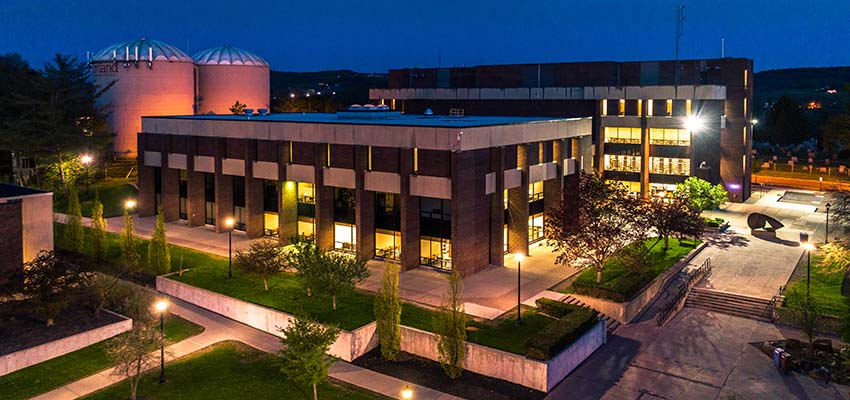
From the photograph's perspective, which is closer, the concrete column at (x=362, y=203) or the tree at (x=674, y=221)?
the concrete column at (x=362, y=203)

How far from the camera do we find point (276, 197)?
165 feet

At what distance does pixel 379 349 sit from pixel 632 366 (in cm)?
1167

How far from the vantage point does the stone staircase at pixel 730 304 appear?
35406 millimetres

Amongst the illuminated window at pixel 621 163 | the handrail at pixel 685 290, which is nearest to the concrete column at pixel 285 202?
the handrail at pixel 685 290

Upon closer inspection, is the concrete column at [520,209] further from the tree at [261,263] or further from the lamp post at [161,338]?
the lamp post at [161,338]

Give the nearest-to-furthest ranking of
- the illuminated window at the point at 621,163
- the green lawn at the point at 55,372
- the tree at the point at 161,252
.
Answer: the green lawn at the point at 55,372 < the tree at the point at 161,252 < the illuminated window at the point at 621,163

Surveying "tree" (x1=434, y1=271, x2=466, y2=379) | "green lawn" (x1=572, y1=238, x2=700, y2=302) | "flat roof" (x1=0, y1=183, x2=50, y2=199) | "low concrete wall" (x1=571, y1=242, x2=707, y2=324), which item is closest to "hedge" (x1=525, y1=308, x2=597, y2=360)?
"tree" (x1=434, y1=271, x2=466, y2=379)

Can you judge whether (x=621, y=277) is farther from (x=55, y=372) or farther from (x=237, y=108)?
(x=237, y=108)

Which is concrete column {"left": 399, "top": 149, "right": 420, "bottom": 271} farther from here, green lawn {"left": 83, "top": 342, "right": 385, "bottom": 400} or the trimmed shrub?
green lawn {"left": 83, "top": 342, "right": 385, "bottom": 400}

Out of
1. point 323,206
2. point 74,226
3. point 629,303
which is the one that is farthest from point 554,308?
point 74,226

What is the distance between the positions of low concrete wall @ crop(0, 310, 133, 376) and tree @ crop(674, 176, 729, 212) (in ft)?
148

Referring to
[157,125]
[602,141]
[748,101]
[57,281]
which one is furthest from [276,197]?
[748,101]

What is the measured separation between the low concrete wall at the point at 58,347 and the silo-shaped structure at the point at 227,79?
6382 cm

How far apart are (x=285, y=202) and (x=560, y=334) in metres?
26.1
